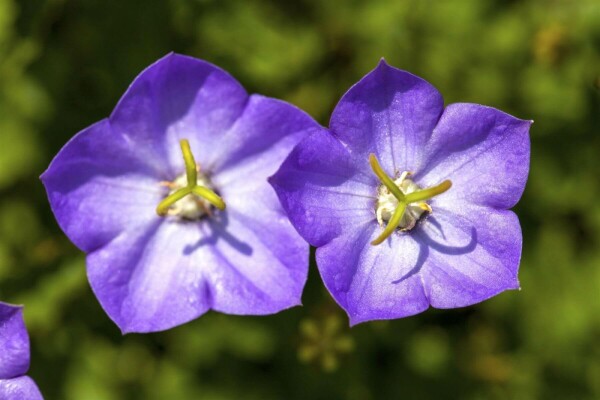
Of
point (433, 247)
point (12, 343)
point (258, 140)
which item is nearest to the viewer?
point (12, 343)

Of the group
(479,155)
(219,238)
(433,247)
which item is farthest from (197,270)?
(479,155)

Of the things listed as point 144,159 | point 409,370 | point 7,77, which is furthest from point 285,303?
point 7,77

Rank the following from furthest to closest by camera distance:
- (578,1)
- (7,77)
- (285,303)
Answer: (578,1) → (7,77) → (285,303)

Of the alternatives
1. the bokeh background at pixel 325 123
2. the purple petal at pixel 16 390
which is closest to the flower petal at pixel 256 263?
the purple petal at pixel 16 390

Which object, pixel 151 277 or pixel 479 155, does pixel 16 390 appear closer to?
pixel 151 277

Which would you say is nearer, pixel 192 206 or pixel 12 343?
pixel 12 343

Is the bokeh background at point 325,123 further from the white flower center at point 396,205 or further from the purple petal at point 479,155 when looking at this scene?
the purple petal at point 479,155

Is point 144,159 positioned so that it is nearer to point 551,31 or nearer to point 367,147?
point 367,147
